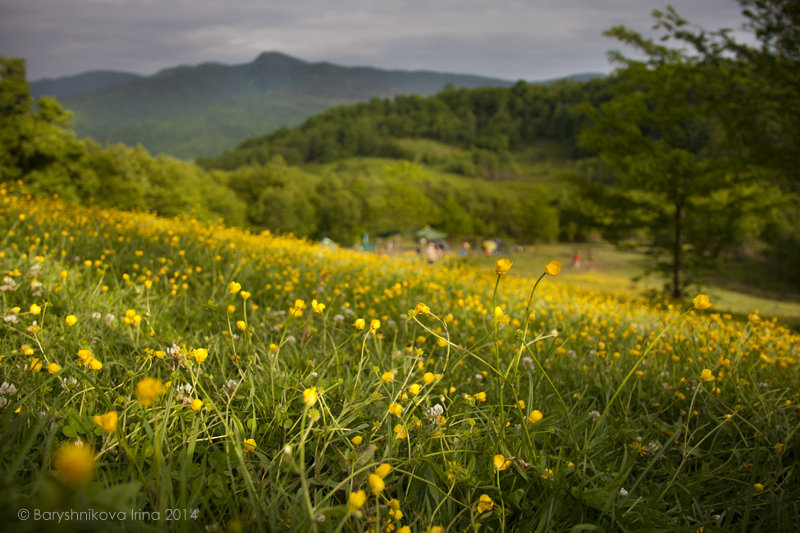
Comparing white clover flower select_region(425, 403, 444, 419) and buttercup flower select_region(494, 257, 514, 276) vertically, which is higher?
buttercup flower select_region(494, 257, 514, 276)

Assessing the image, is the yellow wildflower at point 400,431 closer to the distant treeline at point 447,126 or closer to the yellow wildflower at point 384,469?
the yellow wildflower at point 384,469

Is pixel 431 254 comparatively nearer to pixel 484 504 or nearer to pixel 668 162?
pixel 668 162

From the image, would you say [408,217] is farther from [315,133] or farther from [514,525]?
[315,133]

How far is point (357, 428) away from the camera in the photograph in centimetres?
178

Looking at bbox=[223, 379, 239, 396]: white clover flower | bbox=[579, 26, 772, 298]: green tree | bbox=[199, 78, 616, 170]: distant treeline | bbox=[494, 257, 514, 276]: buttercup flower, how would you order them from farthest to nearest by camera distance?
bbox=[199, 78, 616, 170]: distant treeline < bbox=[579, 26, 772, 298]: green tree < bbox=[223, 379, 239, 396]: white clover flower < bbox=[494, 257, 514, 276]: buttercup flower

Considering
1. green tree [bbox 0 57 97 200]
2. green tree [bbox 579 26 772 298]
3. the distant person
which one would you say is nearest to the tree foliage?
green tree [bbox 579 26 772 298]

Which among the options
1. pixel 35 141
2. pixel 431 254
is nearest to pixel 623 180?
pixel 431 254

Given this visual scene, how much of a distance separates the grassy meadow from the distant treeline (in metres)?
113

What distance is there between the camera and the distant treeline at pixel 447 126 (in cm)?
12262

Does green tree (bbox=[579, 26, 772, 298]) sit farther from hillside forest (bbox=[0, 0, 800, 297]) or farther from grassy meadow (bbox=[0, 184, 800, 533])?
grassy meadow (bbox=[0, 184, 800, 533])

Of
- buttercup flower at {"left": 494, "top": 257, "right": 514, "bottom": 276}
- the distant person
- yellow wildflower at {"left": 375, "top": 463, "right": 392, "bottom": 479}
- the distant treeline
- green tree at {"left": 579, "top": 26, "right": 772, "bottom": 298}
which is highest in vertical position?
the distant treeline

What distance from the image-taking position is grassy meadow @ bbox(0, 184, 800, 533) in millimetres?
1385

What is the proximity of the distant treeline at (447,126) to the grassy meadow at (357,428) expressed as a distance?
112549 millimetres

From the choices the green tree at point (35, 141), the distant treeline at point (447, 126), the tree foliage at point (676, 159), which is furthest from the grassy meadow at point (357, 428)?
the distant treeline at point (447, 126)
